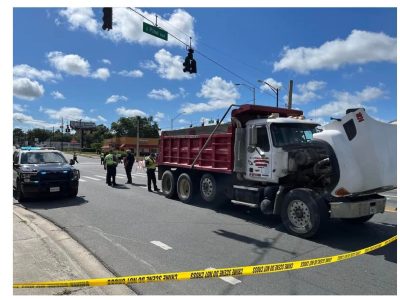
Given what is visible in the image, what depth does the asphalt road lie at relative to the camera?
4824mm

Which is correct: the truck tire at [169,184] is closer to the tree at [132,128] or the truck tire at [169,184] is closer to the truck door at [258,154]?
the truck door at [258,154]

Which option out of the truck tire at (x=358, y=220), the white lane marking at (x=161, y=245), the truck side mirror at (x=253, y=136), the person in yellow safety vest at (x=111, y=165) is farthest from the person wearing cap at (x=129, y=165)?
the truck tire at (x=358, y=220)

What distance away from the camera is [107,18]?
1093 centimetres

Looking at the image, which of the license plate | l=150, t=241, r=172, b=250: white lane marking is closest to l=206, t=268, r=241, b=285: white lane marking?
l=150, t=241, r=172, b=250: white lane marking

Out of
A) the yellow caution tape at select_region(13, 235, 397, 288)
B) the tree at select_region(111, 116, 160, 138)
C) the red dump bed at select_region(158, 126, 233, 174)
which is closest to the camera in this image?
the yellow caution tape at select_region(13, 235, 397, 288)

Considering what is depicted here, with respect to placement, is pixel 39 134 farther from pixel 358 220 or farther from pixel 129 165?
pixel 358 220

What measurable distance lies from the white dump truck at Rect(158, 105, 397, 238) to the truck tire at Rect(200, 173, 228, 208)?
0.01m

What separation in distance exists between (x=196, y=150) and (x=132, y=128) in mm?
114653

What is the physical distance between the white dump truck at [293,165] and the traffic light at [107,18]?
3852 mm

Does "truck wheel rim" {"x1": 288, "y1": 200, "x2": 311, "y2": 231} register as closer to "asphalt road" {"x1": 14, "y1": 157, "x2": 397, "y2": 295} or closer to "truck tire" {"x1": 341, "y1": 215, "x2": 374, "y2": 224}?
"asphalt road" {"x1": 14, "y1": 157, "x2": 397, "y2": 295}

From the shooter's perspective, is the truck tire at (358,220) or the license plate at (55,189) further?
the license plate at (55,189)

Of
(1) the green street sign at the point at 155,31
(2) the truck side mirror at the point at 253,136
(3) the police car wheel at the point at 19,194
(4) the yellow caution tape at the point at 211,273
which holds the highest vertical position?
(1) the green street sign at the point at 155,31

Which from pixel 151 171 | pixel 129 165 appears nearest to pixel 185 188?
pixel 151 171

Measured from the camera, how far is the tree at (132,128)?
404 feet
